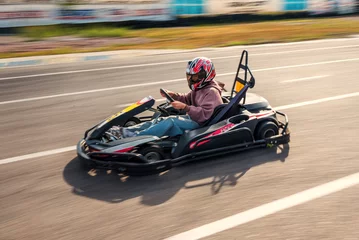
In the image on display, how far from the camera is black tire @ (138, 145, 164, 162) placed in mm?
5279

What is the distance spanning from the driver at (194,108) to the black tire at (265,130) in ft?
2.09

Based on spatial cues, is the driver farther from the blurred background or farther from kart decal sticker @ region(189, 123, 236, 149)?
the blurred background

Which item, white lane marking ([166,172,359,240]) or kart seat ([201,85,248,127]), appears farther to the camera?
kart seat ([201,85,248,127])

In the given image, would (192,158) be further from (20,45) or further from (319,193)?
(20,45)

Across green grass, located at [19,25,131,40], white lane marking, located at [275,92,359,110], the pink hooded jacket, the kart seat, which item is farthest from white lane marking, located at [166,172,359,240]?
green grass, located at [19,25,131,40]

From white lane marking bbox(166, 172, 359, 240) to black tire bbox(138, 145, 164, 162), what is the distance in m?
1.32

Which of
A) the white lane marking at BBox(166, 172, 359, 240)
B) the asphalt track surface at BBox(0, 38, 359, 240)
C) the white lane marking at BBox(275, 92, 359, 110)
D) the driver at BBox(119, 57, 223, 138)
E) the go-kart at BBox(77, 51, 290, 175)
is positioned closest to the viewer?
the white lane marking at BBox(166, 172, 359, 240)

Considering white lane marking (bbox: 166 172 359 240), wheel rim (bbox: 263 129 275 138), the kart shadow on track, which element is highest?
wheel rim (bbox: 263 129 275 138)

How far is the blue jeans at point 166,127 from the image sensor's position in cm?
555

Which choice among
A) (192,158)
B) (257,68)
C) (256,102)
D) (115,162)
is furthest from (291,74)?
(115,162)

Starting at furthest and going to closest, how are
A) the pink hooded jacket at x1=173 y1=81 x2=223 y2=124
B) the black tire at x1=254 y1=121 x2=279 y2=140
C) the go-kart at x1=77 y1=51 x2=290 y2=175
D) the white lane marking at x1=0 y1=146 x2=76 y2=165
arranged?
the white lane marking at x1=0 y1=146 x2=76 y2=165
the black tire at x1=254 y1=121 x2=279 y2=140
the pink hooded jacket at x1=173 y1=81 x2=223 y2=124
the go-kart at x1=77 y1=51 x2=290 y2=175

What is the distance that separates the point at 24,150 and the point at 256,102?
3344mm

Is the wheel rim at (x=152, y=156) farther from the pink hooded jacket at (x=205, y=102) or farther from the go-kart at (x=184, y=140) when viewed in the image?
the pink hooded jacket at (x=205, y=102)

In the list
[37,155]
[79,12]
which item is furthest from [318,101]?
[79,12]
